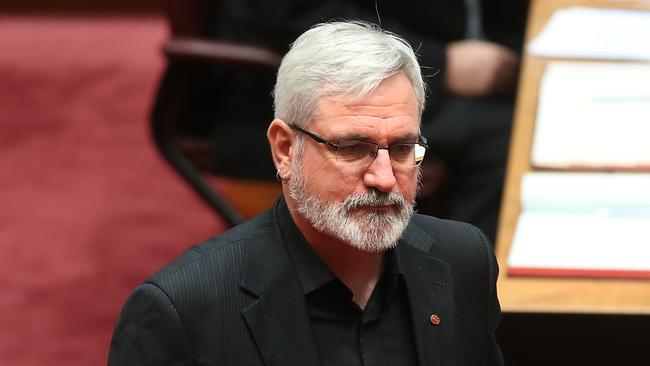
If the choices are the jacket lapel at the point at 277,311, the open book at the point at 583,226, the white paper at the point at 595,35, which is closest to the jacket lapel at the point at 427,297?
the jacket lapel at the point at 277,311

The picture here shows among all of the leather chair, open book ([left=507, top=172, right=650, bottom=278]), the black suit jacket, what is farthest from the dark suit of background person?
the black suit jacket

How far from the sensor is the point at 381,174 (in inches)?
39.1

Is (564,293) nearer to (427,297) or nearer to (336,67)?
(427,297)

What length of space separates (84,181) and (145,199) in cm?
16

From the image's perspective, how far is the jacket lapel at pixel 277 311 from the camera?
3.33 ft

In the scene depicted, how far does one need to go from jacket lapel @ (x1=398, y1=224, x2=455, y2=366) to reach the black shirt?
13mm

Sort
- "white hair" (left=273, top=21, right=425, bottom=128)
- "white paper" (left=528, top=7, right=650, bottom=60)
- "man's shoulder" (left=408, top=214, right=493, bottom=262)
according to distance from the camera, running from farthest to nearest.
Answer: "white paper" (left=528, top=7, right=650, bottom=60) < "man's shoulder" (left=408, top=214, right=493, bottom=262) < "white hair" (left=273, top=21, right=425, bottom=128)

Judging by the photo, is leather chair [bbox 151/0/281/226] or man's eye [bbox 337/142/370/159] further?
leather chair [bbox 151/0/281/226]

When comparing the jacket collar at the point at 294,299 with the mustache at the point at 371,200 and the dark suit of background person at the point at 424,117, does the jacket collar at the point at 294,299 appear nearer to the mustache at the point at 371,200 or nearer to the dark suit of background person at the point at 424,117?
the mustache at the point at 371,200

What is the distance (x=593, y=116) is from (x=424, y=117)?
294 mm

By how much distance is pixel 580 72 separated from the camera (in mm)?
1736

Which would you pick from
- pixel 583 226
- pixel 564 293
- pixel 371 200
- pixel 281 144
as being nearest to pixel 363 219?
pixel 371 200

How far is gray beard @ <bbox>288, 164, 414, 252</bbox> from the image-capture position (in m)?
1.00

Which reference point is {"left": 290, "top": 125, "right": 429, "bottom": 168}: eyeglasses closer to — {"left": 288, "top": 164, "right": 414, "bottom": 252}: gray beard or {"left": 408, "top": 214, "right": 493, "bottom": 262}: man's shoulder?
{"left": 288, "top": 164, "right": 414, "bottom": 252}: gray beard
